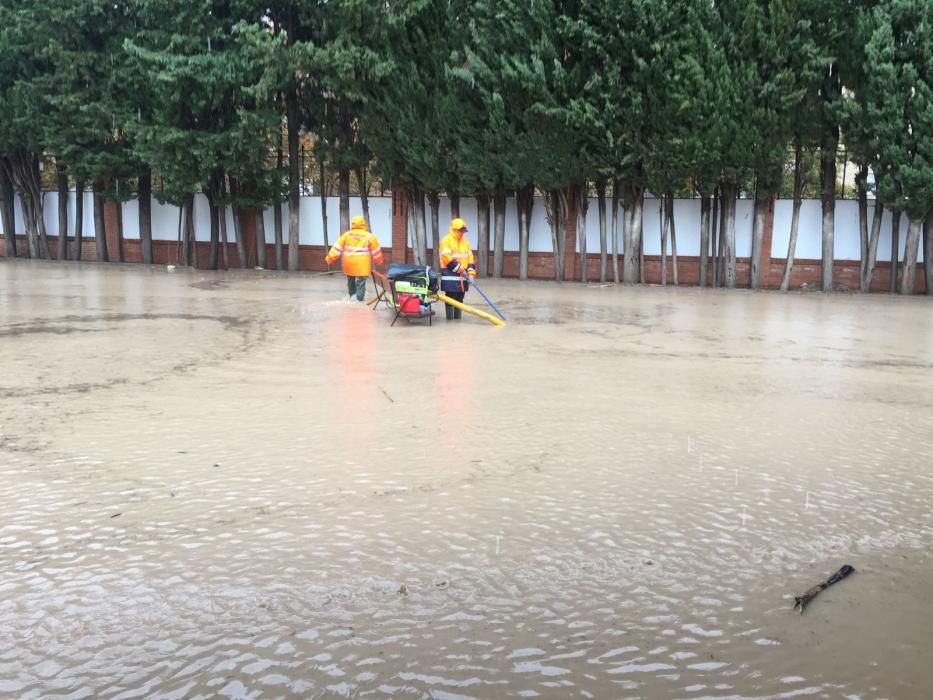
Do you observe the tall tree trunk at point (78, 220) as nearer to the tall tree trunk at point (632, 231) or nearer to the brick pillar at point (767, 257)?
the tall tree trunk at point (632, 231)

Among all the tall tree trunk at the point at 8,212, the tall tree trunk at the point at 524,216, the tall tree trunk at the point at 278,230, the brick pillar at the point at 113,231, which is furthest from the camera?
the tall tree trunk at the point at 8,212

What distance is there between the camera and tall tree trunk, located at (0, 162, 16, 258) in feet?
101

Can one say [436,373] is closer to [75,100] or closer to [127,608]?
[127,608]

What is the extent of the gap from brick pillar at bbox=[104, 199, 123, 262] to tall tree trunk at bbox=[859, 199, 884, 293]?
23.2 metres

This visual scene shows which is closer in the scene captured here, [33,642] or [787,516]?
[33,642]

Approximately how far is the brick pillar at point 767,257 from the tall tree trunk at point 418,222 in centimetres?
893

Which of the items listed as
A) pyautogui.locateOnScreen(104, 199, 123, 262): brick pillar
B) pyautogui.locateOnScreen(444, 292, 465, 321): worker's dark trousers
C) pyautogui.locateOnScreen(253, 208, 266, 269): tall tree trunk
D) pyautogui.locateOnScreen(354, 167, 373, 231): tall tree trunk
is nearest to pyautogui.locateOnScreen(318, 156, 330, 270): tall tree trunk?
pyautogui.locateOnScreen(354, 167, 373, 231): tall tree trunk

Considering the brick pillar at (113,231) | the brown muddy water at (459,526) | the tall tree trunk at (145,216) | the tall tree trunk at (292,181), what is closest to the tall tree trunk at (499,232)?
the tall tree trunk at (292,181)

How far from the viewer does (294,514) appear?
427cm

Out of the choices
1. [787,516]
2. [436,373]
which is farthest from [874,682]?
[436,373]

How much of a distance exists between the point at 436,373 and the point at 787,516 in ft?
14.1

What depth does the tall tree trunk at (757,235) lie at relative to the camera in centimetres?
2105

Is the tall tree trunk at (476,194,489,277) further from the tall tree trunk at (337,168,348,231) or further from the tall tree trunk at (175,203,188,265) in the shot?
the tall tree trunk at (175,203,188,265)

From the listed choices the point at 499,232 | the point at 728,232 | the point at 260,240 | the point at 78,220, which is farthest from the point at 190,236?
the point at 728,232
